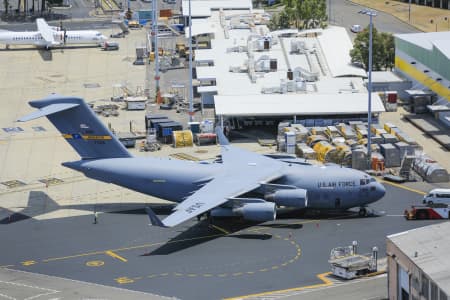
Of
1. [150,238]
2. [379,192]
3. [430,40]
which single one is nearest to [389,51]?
[430,40]

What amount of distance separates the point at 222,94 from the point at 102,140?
3847cm

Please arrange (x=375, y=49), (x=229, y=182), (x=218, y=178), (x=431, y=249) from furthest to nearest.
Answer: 1. (x=375, y=49)
2. (x=218, y=178)
3. (x=229, y=182)
4. (x=431, y=249)

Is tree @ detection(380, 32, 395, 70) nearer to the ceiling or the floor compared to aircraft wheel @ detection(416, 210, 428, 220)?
nearer to the ceiling

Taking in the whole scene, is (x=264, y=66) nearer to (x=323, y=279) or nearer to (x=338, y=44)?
(x=338, y=44)

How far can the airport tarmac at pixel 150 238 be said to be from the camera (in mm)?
82750

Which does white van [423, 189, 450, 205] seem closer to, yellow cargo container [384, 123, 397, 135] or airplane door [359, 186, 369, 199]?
airplane door [359, 186, 369, 199]

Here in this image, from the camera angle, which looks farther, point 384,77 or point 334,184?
point 384,77

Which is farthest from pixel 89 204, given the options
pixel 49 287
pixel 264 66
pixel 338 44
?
pixel 338 44

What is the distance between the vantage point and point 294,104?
129m

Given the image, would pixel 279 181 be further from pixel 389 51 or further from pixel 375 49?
pixel 389 51

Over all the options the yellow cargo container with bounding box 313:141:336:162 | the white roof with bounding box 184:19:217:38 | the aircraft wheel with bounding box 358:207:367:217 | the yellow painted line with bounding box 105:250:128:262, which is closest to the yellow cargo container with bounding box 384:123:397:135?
the yellow cargo container with bounding box 313:141:336:162

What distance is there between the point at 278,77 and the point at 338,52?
18620mm

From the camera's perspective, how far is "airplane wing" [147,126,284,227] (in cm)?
8831

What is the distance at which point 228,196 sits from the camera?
3627 inches
